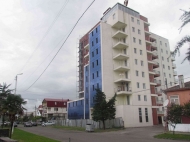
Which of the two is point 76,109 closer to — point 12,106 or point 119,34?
point 119,34

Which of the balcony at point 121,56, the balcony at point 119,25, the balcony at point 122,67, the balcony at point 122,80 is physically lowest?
the balcony at point 122,80

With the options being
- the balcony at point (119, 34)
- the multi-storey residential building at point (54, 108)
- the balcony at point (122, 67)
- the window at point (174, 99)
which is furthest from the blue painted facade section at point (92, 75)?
the multi-storey residential building at point (54, 108)

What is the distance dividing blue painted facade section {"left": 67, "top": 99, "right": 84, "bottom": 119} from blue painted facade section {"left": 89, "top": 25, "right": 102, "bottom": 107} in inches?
227

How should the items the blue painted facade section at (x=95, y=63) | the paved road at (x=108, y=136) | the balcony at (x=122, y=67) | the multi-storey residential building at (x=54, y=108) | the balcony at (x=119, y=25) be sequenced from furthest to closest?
the multi-storey residential building at (x=54, y=108) → the balcony at (x=119, y=25) → the blue painted facade section at (x=95, y=63) → the balcony at (x=122, y=67) → the paved road at (x=108, y=136)

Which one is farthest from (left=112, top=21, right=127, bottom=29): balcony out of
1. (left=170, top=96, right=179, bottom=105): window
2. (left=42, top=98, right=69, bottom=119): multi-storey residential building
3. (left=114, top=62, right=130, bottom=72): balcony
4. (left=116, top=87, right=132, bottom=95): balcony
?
(left=42, top=98, right=69, bottom=119): multi-storey residential building

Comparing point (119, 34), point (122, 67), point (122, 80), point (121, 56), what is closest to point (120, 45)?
point (119, 34)

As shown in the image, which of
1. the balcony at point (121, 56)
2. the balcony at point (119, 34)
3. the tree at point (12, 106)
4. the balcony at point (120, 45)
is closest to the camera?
the tree at point (12, 106)

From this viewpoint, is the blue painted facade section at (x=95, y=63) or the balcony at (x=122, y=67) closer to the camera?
the balcony at (x=122, y=67)

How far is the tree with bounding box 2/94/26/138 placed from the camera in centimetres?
2120

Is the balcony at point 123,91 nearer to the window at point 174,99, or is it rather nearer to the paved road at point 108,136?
the paved road at point 108,136

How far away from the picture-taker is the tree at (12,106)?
21198mm

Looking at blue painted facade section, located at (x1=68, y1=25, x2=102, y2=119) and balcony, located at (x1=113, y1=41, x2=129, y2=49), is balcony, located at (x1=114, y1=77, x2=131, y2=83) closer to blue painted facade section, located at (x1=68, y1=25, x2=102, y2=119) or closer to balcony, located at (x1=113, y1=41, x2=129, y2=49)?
blue painted facade section, located at (x1=68, y1=25, x2=102, y2=119)

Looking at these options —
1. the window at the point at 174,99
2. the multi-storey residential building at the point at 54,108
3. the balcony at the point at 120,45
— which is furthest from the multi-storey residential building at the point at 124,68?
the multi-storey residential building at the point at 54,108

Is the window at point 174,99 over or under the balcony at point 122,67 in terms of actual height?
under
